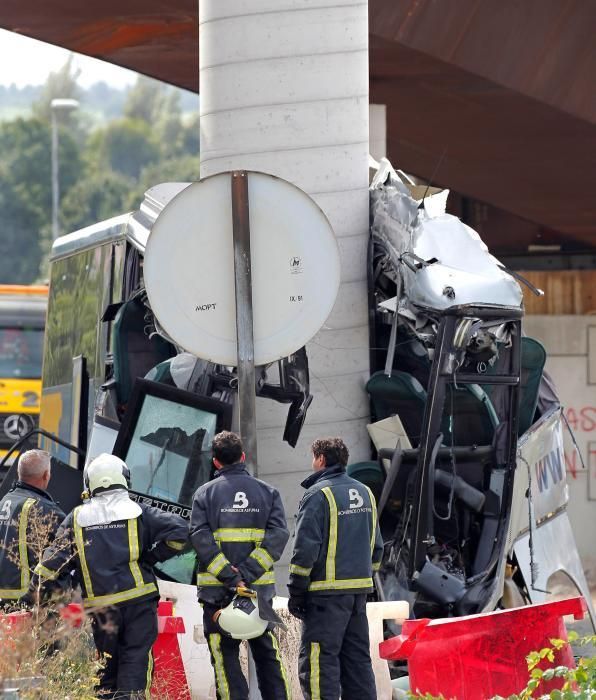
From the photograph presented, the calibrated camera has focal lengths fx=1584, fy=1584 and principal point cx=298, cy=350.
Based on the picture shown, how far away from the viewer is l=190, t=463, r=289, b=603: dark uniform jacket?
23.9 ft

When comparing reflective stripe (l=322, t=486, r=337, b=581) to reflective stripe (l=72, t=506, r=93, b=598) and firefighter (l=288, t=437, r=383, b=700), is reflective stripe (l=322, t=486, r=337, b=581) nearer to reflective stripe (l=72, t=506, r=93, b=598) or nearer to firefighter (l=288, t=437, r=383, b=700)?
firefighter (l=288, t=437, r=383, b=700)

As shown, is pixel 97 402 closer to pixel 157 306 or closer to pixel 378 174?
pixel 378 174

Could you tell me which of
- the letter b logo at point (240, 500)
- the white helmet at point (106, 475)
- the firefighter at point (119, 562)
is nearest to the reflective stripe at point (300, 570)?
the letter b logo at point (240, 500)

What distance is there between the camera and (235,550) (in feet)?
24.0

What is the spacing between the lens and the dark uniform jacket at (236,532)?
23.9ft

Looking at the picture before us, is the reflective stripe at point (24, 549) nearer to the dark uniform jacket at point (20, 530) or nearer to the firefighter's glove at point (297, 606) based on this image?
the dark uniform jacket at point (20, 530)

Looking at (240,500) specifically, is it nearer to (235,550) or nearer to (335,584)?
(235,550)

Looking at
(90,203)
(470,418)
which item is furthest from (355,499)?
(90,203)

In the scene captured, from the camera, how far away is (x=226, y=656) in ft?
24.1

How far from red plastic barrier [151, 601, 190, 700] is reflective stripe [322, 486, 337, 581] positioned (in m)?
0.82

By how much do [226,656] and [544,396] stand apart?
3.67m

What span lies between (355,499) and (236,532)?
2.18ft

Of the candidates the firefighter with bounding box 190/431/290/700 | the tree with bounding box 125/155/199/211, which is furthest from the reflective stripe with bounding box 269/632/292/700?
the tree with bounding box 125/155/199/211

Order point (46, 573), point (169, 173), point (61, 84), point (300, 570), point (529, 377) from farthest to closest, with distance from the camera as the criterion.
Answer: point (61, 84) < point (169, 173) < point (529, 377) < point (300, 570) < point (46, 573)
